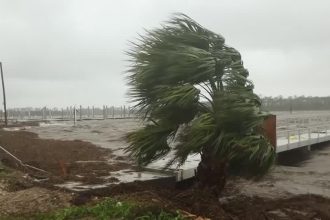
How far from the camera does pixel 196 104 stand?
32.9 feet

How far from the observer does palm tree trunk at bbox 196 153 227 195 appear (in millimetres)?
10234

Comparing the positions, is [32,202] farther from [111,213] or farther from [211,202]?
[211,202]

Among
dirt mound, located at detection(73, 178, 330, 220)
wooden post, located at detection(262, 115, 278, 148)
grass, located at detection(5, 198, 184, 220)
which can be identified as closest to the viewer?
grass, located at detection(5, 198, 184, 220)

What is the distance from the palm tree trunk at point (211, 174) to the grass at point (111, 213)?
286 cm

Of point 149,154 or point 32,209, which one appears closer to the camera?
point 32,209

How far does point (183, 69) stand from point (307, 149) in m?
17.6

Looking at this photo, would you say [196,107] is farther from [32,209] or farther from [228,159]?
[32,209]

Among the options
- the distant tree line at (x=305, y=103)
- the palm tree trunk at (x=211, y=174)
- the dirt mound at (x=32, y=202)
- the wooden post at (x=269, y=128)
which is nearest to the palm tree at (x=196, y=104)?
the palm tree trunk at (x=211, y=174)

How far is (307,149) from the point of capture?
25.9 metres

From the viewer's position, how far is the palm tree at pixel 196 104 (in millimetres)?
9570

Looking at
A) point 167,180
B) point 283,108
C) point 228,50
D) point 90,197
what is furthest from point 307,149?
point 283,108

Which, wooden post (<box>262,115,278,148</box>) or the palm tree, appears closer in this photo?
the palm tree

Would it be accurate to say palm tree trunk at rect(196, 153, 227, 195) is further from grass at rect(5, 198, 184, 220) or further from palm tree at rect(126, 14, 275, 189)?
grass at rect(5, 198, 184, 220)

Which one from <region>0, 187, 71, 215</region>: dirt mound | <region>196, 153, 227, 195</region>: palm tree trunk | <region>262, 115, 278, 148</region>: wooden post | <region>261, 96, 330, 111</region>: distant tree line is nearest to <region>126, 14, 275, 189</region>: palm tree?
<region>196, 153, 227, 195</region>: palm tree trunk
